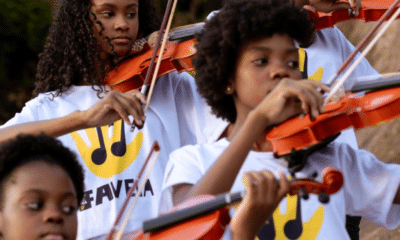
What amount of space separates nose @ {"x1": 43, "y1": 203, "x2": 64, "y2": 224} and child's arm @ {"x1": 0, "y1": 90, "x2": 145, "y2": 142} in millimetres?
382

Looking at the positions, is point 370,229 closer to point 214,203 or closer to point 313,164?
point 313,164

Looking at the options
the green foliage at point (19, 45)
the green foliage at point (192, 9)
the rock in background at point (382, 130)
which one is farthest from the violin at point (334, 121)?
the green foliage at point (192, 9)

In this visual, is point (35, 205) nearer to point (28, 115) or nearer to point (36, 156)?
point (36, 156)

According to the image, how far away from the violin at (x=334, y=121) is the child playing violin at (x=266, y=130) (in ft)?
0.11

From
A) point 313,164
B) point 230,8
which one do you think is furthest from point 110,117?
point 313,164

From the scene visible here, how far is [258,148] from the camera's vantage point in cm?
186

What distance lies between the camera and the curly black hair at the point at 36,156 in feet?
5.58

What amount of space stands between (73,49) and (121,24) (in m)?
0.22

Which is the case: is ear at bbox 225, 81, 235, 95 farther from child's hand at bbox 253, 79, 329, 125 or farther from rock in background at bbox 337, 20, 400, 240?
rock in background at bbox 337, 20, 400, 240

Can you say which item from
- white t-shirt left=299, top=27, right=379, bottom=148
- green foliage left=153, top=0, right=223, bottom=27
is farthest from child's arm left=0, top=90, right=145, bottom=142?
green foliage left=153, top=0, right=223, bottom=27

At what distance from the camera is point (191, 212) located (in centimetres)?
142

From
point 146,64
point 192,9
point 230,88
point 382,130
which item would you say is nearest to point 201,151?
point 230,88

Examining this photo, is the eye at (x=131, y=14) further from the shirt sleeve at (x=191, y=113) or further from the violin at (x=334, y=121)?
the violin at (x=334, y=121)

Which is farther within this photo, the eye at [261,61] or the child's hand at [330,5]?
the child's hand at [330,5]
